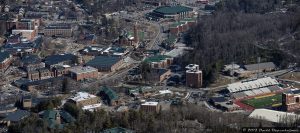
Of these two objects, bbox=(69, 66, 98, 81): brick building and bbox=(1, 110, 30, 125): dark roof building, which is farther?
bbox=(69, 66, 98, 81): brick building

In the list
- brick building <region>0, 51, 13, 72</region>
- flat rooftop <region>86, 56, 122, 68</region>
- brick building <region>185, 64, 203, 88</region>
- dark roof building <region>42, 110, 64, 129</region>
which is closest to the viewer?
dark roof building <region>42, 110, 64, 129</region>

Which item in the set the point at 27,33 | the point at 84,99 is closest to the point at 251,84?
the point at 84,99

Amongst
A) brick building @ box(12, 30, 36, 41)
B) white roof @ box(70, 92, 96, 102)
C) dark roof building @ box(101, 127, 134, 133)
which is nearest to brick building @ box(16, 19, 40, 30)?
brick building @ box(12, 30, 36, 41)

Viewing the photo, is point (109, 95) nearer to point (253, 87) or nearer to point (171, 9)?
point (253, 87)

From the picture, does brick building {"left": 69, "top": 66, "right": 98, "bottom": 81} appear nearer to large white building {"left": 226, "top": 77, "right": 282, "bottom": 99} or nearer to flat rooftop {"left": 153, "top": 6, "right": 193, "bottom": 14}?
large white building {"left": 226, "top": 77, "right": 282, "bottom": 99}

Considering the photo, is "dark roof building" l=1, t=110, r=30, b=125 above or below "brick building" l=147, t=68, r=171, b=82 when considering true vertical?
below

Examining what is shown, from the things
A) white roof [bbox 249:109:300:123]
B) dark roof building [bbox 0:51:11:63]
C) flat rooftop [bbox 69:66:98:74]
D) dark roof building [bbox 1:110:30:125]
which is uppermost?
dark roof building [bbox 0:51:11:63]

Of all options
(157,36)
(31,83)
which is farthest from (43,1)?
(31,83)
